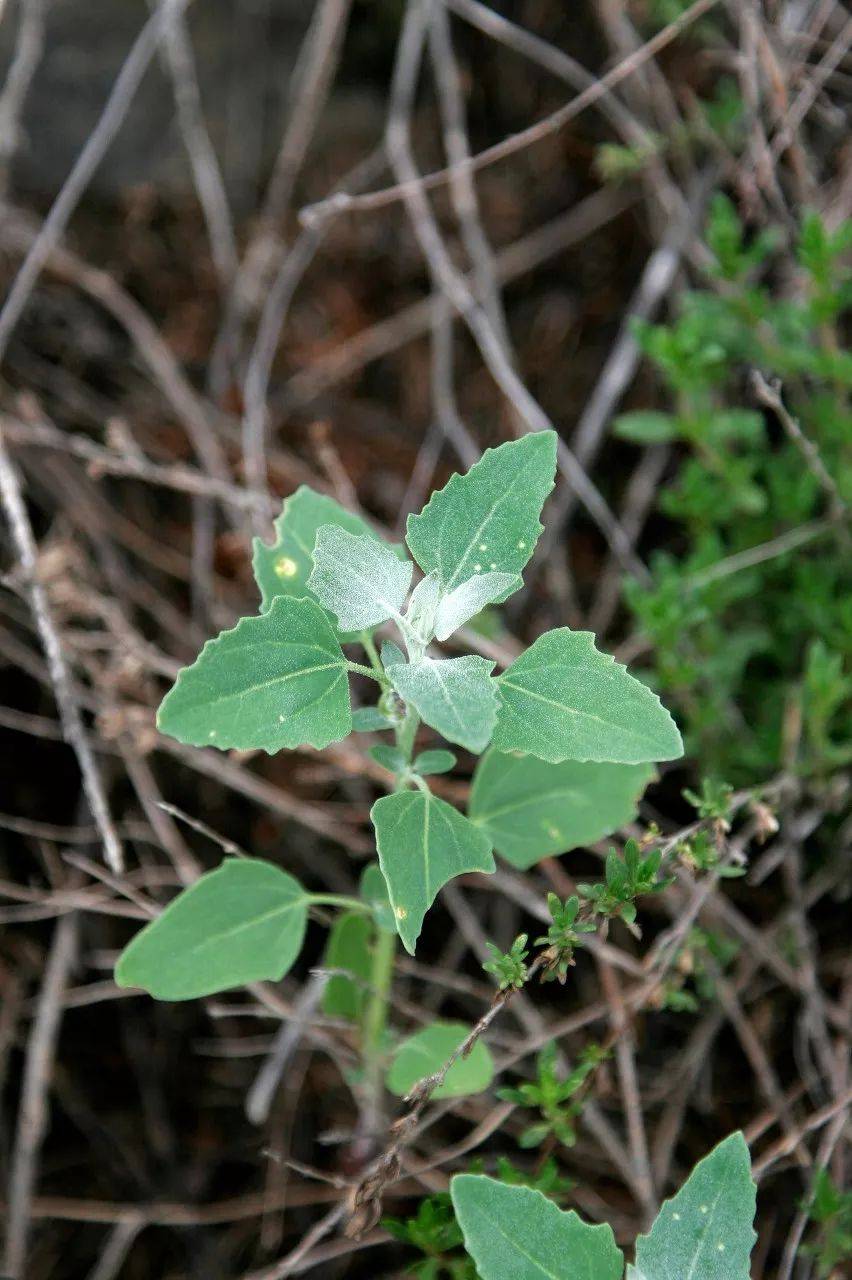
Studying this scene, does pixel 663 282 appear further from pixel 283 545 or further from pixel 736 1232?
pixel 736 1232

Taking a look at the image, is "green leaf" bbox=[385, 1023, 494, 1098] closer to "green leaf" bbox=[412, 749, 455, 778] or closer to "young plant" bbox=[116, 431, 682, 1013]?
"young plant" bbox=[116, 431, 682, 1013]

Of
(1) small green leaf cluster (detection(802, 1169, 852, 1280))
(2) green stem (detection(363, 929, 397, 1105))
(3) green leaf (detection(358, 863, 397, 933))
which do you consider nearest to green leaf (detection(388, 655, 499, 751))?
(3) green leaf (detection(358, 863, 397, 933))

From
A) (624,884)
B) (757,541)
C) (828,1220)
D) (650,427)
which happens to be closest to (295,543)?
(624,884)

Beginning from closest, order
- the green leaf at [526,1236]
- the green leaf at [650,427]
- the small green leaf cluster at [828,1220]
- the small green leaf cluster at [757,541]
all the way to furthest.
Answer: the green leaf at [526,1236] < the small green leaf cluster at [828,1220] < the small green leaf cluster at [757,541] < the green leaf at [650,427]

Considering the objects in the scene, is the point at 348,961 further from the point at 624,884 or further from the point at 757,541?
the point at 757,541

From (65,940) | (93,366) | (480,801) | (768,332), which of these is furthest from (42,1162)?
(768,332)

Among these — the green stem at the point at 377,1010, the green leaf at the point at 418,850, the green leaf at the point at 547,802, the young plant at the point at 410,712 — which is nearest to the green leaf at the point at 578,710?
the young plant at the point at 410,712

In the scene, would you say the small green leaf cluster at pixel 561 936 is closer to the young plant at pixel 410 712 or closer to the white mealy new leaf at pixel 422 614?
the young plant at pixel 410 712
